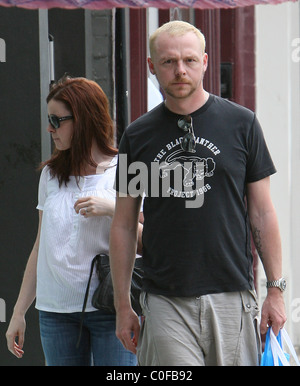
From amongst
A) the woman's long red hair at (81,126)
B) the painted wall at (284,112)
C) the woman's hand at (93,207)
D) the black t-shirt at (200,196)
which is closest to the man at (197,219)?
the black t-shirt at (200,196)

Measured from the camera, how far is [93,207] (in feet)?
14.0

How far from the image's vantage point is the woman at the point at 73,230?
430cm

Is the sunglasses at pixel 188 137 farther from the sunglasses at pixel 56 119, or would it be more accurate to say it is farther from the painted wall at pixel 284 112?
the painted wall at pixel 284 112

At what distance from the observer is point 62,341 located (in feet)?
14.2

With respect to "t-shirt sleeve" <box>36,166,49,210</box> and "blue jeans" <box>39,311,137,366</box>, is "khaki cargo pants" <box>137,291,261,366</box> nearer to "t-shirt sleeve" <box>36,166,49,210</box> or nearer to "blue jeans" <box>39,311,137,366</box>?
"blue jeans" <box>39,311,137,366</box>

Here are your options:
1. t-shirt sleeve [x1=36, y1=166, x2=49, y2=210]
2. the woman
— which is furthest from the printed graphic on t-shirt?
t-shirt sleeve [x1=36, y1=166, x2=49, y2=210]

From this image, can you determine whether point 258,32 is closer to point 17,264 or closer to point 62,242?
point 17,264

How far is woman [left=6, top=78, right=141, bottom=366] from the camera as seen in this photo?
14.1 feet

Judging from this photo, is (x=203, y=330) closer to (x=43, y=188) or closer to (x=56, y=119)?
(x=43, y=188)

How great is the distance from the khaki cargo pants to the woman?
45 cm

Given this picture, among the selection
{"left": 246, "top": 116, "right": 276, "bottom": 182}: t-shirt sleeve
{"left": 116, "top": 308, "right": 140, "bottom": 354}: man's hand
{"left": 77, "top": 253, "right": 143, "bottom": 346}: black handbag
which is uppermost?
{"left": 246, "top": 116, "right": 276, "bottom": 182}: t-shirt sleeve

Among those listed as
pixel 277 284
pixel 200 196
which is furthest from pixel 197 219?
pixel 277 284

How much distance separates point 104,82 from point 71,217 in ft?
10.3
